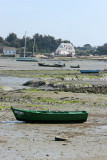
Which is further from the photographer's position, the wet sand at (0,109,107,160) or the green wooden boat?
the green wooden boat

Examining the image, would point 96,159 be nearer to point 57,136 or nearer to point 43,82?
point 57,136

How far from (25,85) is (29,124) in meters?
26.8

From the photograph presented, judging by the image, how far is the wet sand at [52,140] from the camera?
1941 centimetres

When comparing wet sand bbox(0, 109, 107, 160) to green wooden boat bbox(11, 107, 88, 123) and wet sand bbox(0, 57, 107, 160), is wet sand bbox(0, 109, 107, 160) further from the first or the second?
green wooden boat bbox(11, 107, 88, 123)

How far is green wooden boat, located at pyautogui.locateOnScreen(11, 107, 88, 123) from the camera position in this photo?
87.6 feet

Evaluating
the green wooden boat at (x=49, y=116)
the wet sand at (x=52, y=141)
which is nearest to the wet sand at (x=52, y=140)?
the wet sand at (x=52, y=141)

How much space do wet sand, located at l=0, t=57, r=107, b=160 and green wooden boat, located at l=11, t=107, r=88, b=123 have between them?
42 cm

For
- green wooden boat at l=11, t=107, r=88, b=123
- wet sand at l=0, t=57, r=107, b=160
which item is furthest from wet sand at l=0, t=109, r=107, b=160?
green wooden boat at l=11, t=107, r=88, b=123

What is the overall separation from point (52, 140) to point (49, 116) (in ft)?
15.1

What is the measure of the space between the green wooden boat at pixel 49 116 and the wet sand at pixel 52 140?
0.42 meters

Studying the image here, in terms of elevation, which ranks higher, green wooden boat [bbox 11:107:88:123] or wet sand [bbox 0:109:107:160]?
green wooden boat [bbox 11:107:88:123]

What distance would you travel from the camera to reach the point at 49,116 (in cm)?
2697

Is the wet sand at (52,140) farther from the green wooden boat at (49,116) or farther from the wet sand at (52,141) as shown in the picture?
the green wooden boat at (49,116)

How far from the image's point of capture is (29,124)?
88.1 feet
